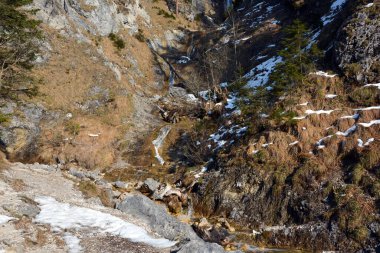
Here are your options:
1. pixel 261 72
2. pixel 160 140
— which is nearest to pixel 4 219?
pixel 160 140

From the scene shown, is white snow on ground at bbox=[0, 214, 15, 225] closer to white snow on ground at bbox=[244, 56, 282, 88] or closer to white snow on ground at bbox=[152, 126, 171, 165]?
white snow on ground at bbox=[152, 126, 171, 165]

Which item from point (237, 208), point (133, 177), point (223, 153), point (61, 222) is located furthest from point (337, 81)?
point (61, 222)

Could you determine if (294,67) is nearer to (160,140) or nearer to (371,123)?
(371,123)

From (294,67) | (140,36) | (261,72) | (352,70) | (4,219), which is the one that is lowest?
(4,219)

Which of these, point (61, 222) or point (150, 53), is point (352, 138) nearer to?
point (61, 222)

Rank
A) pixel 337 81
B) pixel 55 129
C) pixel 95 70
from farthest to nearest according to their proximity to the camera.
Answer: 1. pixel 95 70
2. pixel 55 129
3. pixel 337 81

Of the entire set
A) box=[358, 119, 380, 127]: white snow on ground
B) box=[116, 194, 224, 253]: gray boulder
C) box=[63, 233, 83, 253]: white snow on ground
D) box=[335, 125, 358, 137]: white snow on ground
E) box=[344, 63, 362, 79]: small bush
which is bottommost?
box=[116, 194, 224, 253]: gray boulder

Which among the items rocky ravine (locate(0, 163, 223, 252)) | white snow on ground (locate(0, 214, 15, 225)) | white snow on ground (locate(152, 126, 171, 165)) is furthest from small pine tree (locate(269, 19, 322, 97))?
white snow on ground (locate(0, 214, 15, 225))
